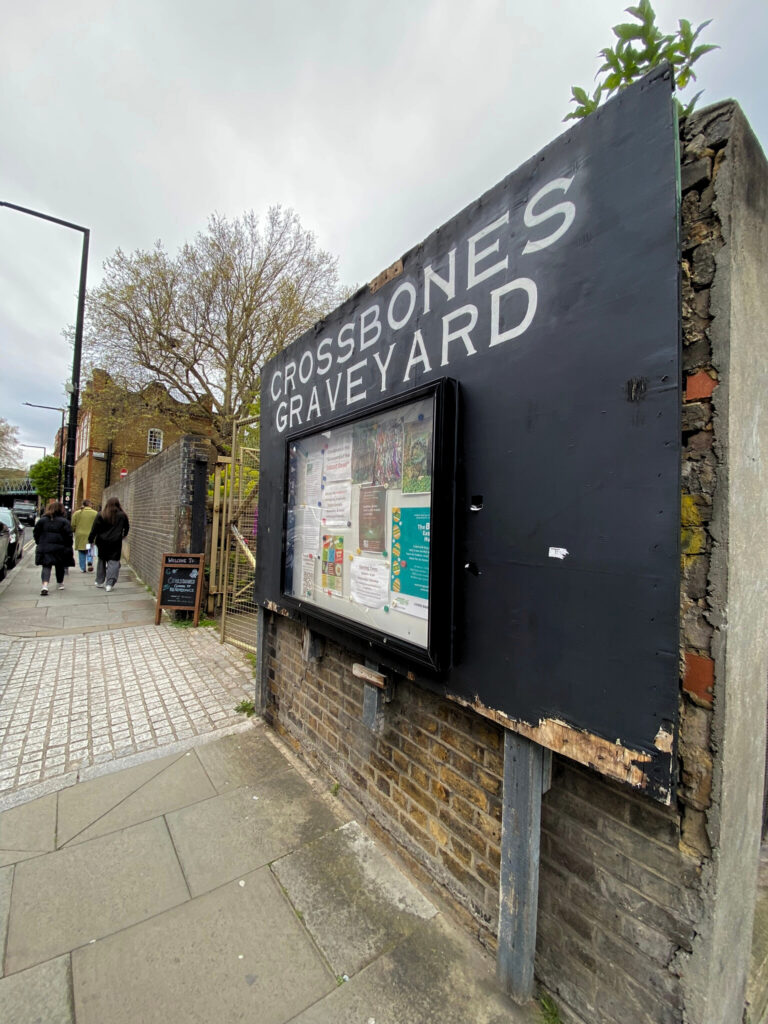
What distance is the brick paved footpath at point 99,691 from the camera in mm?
3008

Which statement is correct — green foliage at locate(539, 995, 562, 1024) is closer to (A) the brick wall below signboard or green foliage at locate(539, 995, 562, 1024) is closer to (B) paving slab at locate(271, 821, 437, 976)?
(A) the brick wall below signboard

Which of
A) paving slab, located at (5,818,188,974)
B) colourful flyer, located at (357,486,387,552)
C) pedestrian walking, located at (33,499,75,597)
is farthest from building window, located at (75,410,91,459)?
colourful flyer, located at (357,486,387,552)

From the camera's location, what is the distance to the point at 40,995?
1.53 meters

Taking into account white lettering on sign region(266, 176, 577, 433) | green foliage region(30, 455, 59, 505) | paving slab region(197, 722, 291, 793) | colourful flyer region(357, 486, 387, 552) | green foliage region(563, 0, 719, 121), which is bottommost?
paving slab region(197, 722, 291, 793)

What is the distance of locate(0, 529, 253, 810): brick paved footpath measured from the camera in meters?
3.01

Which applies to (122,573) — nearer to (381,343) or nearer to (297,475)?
(297,475)

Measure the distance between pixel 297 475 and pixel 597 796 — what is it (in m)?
2.22

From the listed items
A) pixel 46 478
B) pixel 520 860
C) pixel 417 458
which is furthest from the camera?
pixel 46 478

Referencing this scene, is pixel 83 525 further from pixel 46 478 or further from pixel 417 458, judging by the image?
pixel 46 478

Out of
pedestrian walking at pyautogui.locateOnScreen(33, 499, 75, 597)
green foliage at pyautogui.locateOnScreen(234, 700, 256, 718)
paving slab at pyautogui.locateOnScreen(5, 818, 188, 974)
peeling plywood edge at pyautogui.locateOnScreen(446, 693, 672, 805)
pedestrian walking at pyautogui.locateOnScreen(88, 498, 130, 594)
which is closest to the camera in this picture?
peeling plywood edge at pyautogui.locateOnScreen(446, 693, 672, 805)

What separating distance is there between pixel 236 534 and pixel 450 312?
5.13 metres

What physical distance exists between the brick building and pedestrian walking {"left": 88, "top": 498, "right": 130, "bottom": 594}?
663 centimetres

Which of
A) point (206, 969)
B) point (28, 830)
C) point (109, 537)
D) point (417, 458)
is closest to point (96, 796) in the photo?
point (28, 830)

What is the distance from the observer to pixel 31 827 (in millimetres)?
2355
